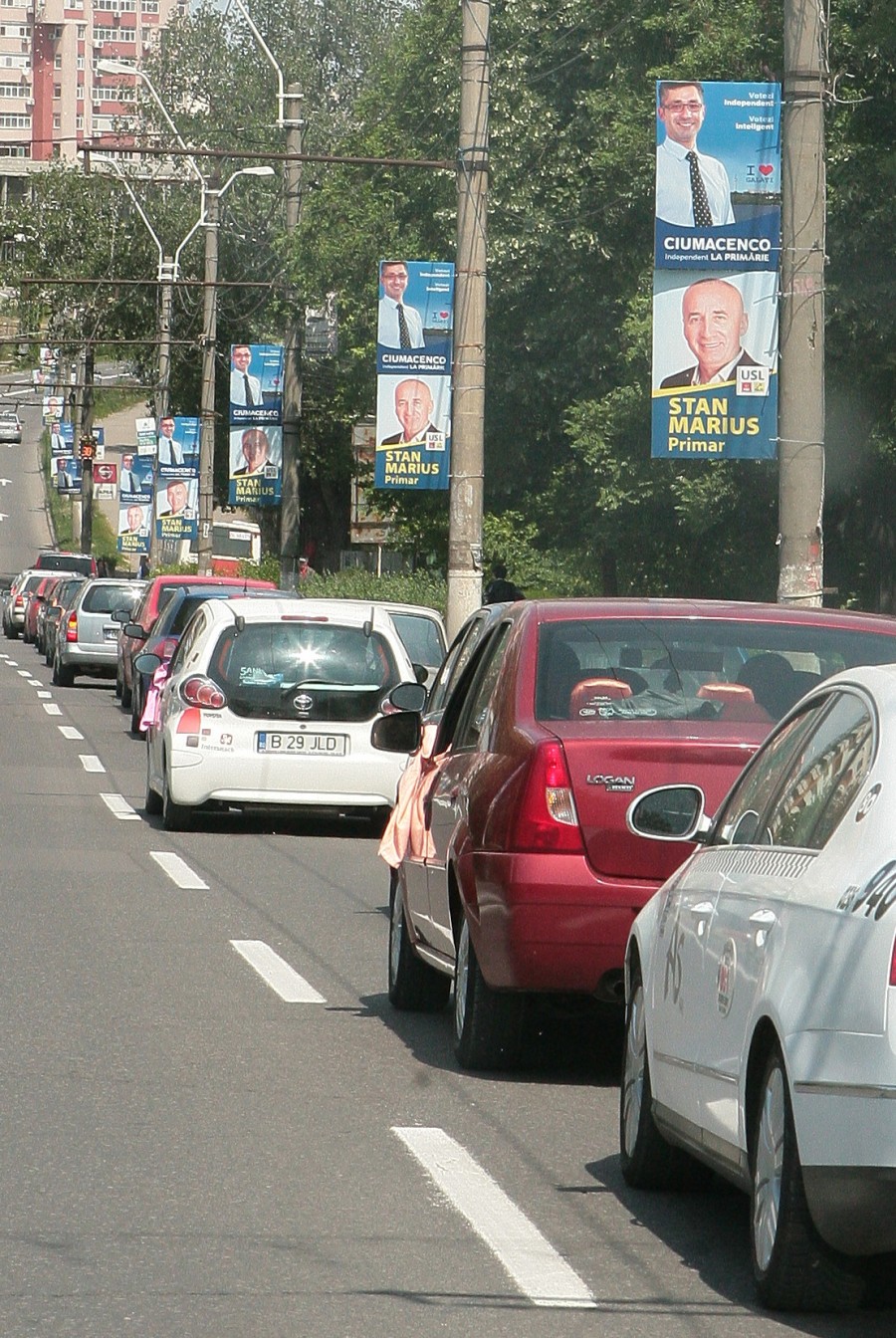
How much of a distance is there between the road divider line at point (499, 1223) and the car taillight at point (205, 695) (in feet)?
32.0

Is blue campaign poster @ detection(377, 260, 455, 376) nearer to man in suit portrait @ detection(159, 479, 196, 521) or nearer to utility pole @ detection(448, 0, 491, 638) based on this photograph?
utility pole @ detection(448, 0, 491, 638)

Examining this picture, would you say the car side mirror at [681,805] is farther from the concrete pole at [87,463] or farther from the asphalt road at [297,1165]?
the concrete pole at [87,463]

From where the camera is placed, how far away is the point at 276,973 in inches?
411

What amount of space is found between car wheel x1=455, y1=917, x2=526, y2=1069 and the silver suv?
3098 centimetres

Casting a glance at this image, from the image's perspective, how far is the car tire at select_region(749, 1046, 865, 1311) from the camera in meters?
5.07

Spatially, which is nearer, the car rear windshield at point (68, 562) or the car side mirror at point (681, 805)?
the car side mirror at point (681, 805)

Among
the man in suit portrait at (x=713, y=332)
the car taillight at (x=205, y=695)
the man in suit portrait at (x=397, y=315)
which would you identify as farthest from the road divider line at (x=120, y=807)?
the man in suit portrait at (x=397, y=315)

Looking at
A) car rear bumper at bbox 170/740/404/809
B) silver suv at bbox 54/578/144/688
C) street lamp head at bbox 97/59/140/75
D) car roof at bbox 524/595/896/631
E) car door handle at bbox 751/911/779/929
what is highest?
street lamp head at bbox 97/59/140/75

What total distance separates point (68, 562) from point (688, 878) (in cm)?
6870

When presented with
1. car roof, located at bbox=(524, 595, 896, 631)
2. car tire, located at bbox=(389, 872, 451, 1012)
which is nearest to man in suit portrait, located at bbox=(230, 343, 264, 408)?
car tire, located at bbox=(389, 872, 451, 1012)

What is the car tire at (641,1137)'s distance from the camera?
6.42m

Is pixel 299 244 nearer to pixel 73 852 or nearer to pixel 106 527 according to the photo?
pixel 73 852

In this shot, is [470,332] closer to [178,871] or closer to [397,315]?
[397,315]

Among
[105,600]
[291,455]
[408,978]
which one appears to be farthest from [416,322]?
[408,978]
